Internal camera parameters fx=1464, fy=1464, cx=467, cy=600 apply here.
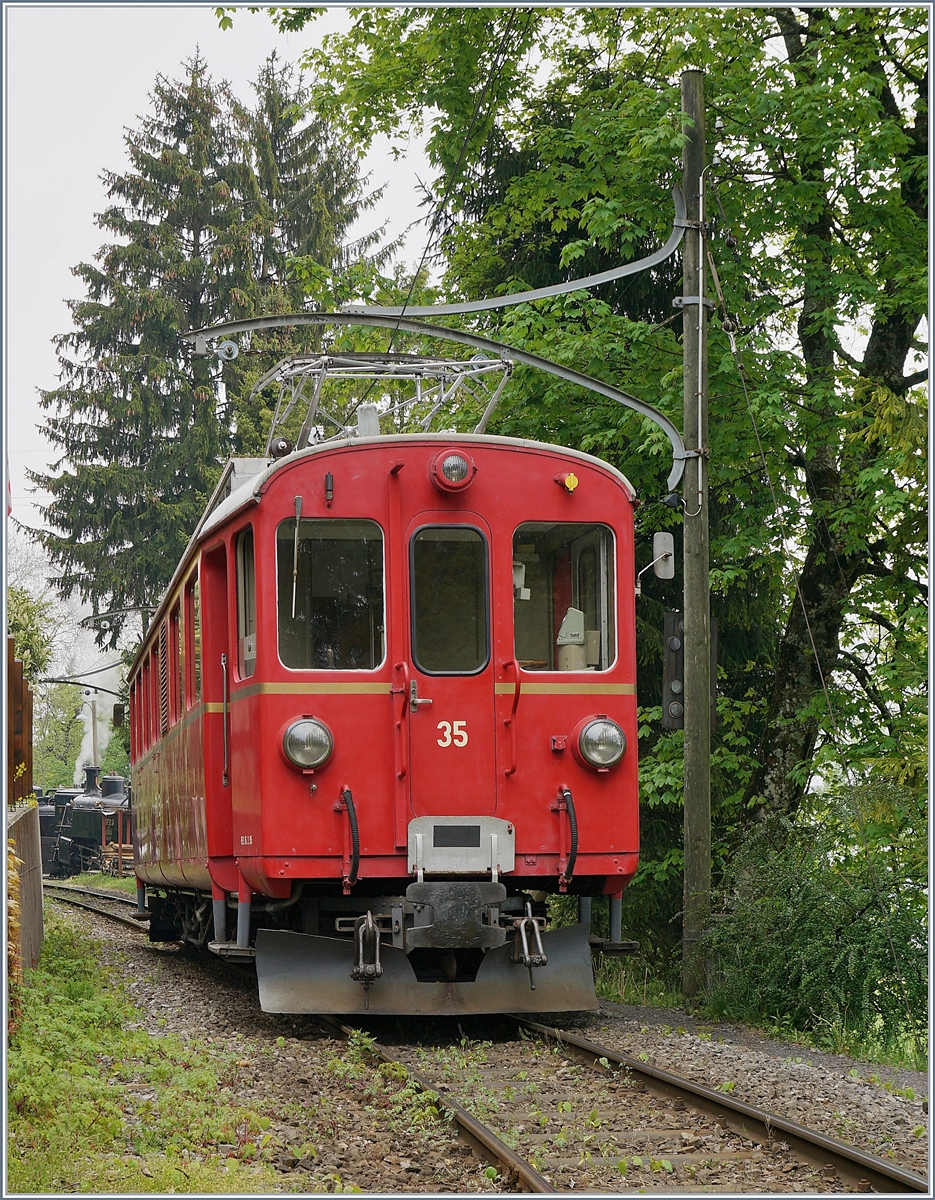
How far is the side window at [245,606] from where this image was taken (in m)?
9.07

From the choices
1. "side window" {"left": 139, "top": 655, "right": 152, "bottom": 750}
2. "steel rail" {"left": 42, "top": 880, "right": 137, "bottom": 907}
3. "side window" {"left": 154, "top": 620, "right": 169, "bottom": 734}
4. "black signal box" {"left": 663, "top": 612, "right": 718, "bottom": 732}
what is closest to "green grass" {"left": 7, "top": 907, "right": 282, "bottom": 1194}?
"side window" {"left": 154, "top": 620, "right": 169, "bottom": 734}

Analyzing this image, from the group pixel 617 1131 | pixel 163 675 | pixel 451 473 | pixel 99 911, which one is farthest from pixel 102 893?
pixel 617 1131

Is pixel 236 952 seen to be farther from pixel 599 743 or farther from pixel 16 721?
pixel 599 743

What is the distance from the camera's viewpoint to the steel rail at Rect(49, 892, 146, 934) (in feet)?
65.8

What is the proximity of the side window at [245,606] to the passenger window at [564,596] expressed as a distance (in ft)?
5.34

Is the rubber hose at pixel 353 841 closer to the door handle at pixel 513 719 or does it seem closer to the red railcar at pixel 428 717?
the red railcar at pixel 428 717

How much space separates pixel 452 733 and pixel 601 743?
0.94 meters

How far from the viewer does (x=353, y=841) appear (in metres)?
8.46

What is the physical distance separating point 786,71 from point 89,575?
22.8 meters

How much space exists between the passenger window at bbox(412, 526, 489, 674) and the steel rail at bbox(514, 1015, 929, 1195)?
7.96 feet

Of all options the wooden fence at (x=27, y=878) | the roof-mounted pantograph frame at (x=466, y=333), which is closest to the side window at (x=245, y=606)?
the roof-mounted pantograph frame at (x=466, y=333)

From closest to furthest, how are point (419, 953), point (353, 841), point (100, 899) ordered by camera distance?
point (353, 841) → point (419, 953) → point (100, 899)

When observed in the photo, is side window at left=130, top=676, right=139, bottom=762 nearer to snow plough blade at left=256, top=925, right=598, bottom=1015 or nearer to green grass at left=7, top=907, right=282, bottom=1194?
green grass at left=7, top=907, right=282, bottom=1194

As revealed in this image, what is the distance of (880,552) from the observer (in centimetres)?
1492
